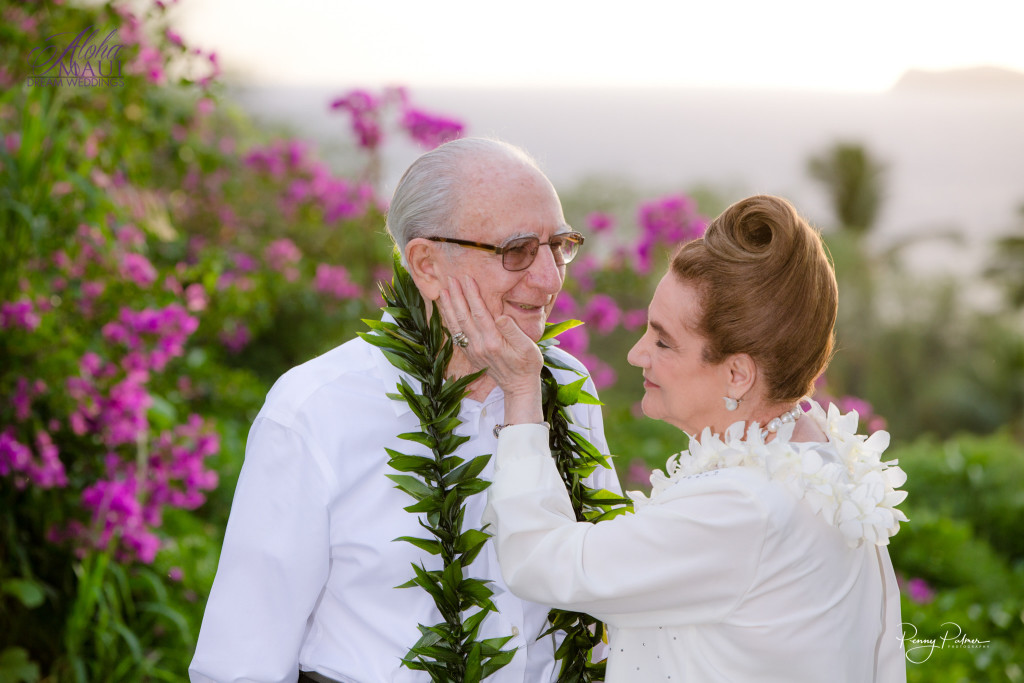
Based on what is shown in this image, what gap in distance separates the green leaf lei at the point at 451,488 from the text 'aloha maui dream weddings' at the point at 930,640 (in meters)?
3.11

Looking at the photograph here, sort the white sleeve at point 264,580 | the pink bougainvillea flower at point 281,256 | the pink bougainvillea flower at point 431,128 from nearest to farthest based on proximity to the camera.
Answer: the white sleeve at point 264,580, the pink bougainvillea flower at point 431,128, the pink bougainvillea flower at point 281,256

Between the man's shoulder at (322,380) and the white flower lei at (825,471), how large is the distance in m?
0.76

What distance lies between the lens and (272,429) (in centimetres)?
210

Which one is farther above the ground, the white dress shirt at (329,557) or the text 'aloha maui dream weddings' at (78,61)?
the text 'aloha maui dream weddings' at (78,61)

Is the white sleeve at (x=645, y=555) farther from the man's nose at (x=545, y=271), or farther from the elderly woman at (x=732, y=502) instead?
the man's nose at (x=545, y=271)

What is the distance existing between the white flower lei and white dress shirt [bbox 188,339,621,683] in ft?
1.85

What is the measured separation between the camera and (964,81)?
85.9 feet

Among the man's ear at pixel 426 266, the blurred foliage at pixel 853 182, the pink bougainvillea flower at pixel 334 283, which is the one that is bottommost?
the pink bougainvillea flower at pixel 334 283

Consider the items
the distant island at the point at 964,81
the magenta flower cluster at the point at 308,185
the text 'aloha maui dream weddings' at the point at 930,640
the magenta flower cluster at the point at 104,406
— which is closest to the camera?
the magenta flower cluster at the point at 104,406

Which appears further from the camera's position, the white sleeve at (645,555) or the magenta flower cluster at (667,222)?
the magenta flower cluster at (667,222)

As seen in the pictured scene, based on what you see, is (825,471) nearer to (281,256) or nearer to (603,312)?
(603,312)

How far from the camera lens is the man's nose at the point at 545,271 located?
2.26m

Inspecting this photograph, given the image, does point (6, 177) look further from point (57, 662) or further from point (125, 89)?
point (57, 662)

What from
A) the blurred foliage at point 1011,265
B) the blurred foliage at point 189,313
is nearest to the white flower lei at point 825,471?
the blurred foliage at point 189,313
